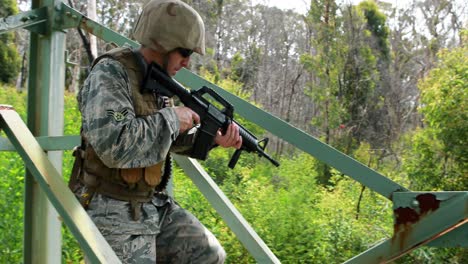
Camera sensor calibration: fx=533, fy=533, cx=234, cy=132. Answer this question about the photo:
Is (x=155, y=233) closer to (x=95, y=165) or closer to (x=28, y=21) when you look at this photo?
(x=95, y=165)

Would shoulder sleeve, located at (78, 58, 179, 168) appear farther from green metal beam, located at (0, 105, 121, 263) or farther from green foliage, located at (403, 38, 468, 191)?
green foliage, located at (403, 38, 468, 191)

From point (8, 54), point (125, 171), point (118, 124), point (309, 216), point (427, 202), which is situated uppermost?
point (118, 124)

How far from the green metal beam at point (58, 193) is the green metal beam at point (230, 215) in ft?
2.82

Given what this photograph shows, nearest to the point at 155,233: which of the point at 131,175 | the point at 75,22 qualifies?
the point at 131,175

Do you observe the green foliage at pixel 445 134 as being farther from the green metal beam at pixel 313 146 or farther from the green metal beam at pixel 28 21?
the green metal beam at pixel 28 21

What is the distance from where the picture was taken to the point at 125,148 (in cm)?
177

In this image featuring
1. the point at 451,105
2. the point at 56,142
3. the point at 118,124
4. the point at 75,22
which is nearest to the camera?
the point at 118,124

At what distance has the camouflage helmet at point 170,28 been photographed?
6.47 feet

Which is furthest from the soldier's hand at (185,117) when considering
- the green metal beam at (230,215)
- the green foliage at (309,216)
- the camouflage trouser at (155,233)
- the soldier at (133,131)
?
the green foliage at (309,216)

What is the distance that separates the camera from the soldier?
1786 mm

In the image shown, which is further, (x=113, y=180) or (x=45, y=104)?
(x=45, y=104)

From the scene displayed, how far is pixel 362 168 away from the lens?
6.02 ft

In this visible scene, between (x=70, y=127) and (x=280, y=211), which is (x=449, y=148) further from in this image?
(x=70, y=127)

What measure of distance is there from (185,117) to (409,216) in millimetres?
848
